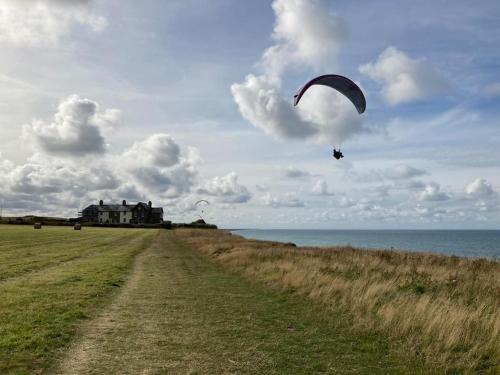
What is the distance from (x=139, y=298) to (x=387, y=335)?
8.37 m

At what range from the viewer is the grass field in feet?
26.1

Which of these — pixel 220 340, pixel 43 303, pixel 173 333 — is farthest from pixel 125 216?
pixel 220 340

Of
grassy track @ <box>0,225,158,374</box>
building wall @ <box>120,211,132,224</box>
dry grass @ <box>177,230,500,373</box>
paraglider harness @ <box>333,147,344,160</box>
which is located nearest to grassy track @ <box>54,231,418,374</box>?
grassy track @ <box>0,225,158,374</box>

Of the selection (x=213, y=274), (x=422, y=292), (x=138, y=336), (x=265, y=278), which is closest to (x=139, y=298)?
(x=138, y=336)

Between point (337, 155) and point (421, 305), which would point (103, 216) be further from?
point (421, 305)

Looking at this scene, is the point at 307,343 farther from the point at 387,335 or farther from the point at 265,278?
the point at 265,278

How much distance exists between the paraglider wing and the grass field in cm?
1054

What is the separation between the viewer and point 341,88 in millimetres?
23281

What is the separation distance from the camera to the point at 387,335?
10016 millimetres

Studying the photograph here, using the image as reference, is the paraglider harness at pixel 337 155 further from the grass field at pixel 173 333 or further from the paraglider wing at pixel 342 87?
the grass field at pixel 173 333

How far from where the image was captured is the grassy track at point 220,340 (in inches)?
311

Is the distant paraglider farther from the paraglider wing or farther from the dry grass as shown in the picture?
the dry grass

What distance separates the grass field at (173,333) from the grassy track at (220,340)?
0.8 inches

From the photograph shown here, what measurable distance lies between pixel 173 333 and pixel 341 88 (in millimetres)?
17074
